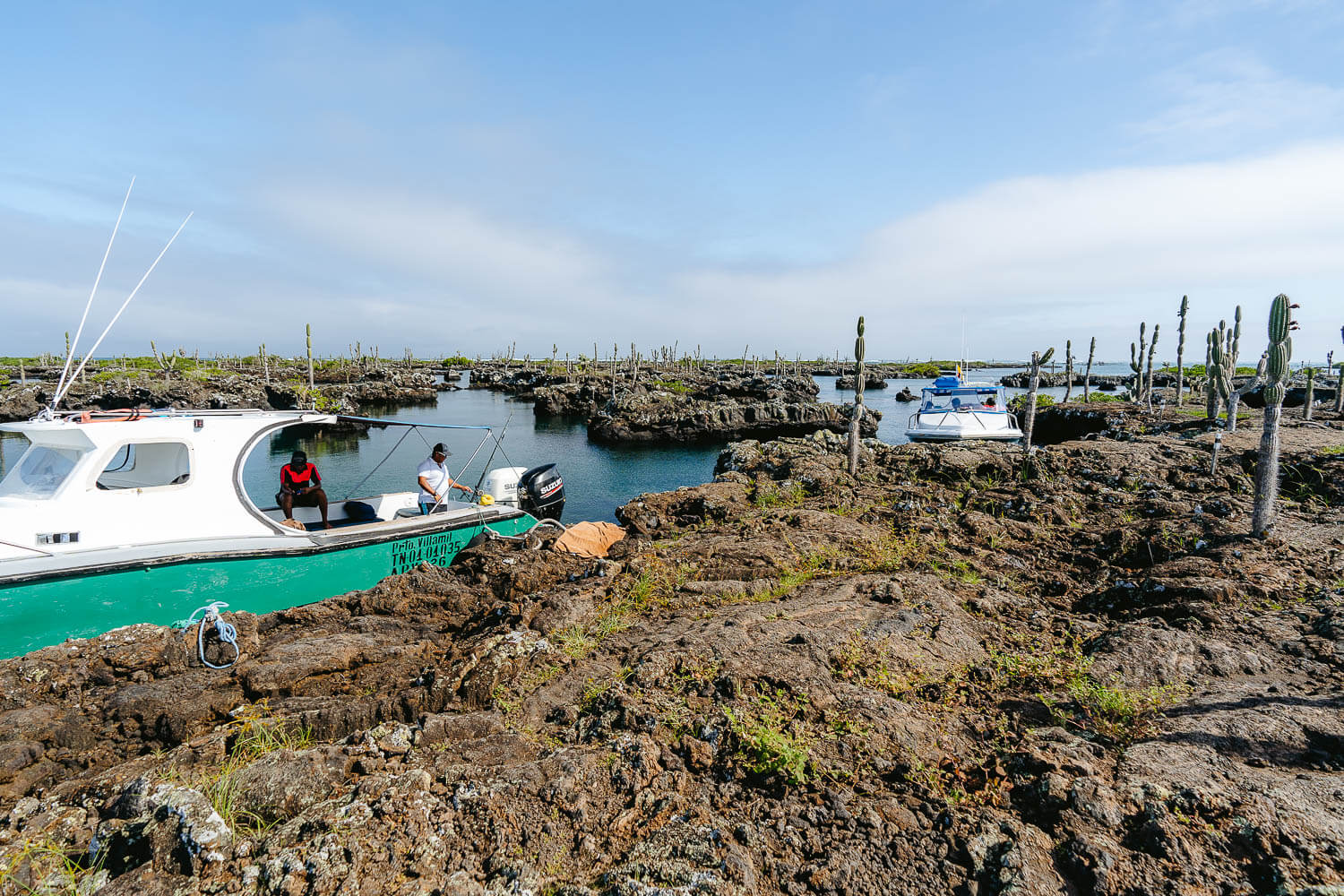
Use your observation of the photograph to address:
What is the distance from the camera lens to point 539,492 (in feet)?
45.4

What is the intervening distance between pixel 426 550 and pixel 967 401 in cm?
2843

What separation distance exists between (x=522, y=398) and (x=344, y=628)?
59.5 metres

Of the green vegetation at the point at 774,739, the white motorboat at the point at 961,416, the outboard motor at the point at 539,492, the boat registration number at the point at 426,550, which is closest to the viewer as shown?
the green vegetation at the point at 774,739

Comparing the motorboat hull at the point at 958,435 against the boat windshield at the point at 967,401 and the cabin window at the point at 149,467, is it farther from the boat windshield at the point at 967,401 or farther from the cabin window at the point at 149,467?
the cabin window at the point at 149,467

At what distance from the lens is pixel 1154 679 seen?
564 centimetres

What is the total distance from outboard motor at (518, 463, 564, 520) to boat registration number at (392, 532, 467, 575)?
1.95 m

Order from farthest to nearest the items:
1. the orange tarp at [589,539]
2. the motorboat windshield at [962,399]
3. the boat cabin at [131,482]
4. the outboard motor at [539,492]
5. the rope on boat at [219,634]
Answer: the motorboat windshield at [962,399] < the outboard motor at [539,492] < the orange tarp at [589,539] < the boat cabin at [131,482] < the rope on boat at [219,634]

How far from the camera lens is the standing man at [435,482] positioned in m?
12.0

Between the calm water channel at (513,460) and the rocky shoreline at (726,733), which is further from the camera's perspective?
the calm water channel at (513,460)

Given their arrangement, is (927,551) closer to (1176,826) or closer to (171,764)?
(1176,826)

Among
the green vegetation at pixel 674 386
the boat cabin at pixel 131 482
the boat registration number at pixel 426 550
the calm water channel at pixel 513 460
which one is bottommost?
the calm water channel at pixel 513 460

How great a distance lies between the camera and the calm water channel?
23125 millimetres

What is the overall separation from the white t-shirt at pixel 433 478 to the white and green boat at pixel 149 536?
1547mm

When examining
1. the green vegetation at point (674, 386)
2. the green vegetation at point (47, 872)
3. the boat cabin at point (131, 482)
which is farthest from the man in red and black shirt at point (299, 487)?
the green vegetation at point (674, 386)
